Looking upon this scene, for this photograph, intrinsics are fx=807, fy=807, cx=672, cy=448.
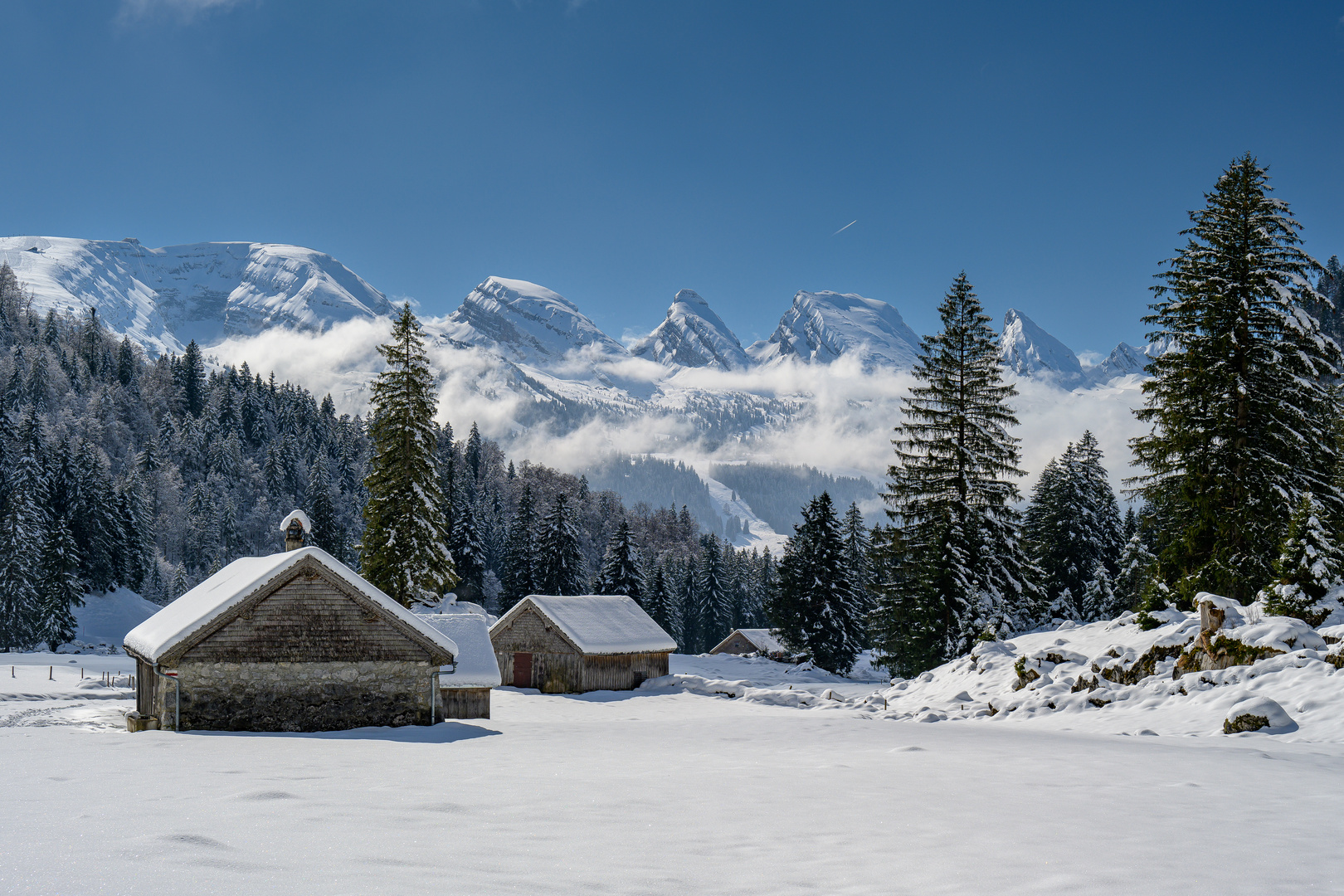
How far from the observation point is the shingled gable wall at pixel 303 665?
17.6 meters

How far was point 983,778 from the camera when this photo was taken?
1048 centimetres

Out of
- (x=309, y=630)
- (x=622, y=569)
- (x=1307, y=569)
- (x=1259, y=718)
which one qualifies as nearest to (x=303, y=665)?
(x=309, y=630)

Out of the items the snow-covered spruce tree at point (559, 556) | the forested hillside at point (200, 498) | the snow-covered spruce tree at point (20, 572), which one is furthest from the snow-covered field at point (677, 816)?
the snow-covered spruce tree at point (20, 572)

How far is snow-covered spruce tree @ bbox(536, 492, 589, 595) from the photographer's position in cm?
6881

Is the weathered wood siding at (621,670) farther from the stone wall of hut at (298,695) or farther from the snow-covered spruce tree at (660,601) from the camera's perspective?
the snow-covered spruce tree at (660,601)

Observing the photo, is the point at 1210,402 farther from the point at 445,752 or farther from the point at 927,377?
the point at 445,752

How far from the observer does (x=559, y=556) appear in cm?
6925

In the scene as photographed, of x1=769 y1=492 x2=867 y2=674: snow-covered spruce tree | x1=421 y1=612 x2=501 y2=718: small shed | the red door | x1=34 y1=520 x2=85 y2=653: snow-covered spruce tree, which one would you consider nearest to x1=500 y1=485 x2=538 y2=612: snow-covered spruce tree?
x1=769 y1=492 x2=867 y2=674: snow-covered spruce tree

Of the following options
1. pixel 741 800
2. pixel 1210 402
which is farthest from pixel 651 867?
pixel 1210 402

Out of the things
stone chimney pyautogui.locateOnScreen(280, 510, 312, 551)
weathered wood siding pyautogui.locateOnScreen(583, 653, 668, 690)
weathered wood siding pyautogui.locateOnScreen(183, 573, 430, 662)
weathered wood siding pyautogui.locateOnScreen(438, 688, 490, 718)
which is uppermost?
stone chimney pyautogui.locateOnScreen(280, 510, 312, 551)

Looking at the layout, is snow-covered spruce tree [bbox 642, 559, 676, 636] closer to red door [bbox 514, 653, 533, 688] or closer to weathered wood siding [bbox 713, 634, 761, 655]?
weathered wood siding [bbox 713, 634, 761, 655]

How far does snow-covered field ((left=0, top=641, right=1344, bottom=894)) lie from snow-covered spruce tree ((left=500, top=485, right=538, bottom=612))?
186 ft

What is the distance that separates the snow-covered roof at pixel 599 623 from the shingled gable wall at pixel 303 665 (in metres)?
21.9

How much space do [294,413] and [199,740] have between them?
484 feet
